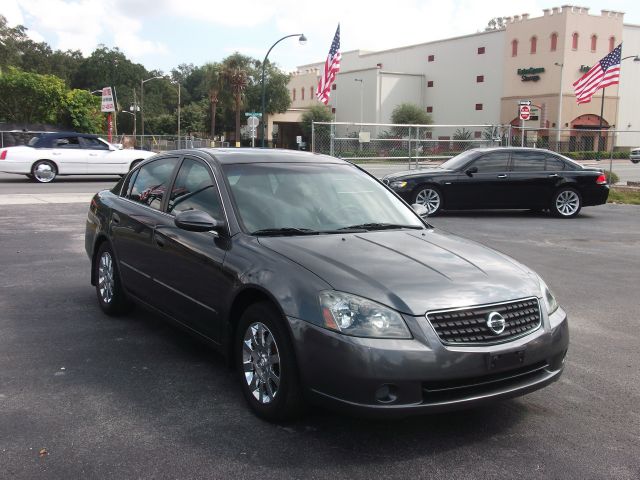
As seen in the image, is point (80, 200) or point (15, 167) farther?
point (15, 167)

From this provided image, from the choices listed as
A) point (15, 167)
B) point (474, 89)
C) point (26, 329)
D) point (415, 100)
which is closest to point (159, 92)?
point (415, 100)

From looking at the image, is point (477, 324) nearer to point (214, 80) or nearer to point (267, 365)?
point (267, 365)

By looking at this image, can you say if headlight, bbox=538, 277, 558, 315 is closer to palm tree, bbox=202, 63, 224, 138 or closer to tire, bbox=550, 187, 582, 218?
tire, bbox=550, 187, 582, 218

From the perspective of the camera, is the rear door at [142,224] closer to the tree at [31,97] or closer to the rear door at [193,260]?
the rear door at [193,260]

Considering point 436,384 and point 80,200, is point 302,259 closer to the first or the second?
point 436,384

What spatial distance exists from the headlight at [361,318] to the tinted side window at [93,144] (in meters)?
20.0

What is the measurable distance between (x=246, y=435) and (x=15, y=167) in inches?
772

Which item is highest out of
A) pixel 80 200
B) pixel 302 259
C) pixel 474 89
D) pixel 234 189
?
pixel 474 89

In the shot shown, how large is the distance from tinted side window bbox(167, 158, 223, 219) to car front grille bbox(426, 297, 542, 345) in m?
1.82

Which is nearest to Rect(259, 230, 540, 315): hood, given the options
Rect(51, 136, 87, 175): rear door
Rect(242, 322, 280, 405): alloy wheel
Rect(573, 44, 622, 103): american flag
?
Rect(242, 322, 280, 405): alloy wheel

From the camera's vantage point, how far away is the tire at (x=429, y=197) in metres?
14.2

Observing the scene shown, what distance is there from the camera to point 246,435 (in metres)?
3.71

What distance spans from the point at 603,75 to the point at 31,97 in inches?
1923

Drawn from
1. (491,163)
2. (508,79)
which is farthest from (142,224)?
(508,79)
